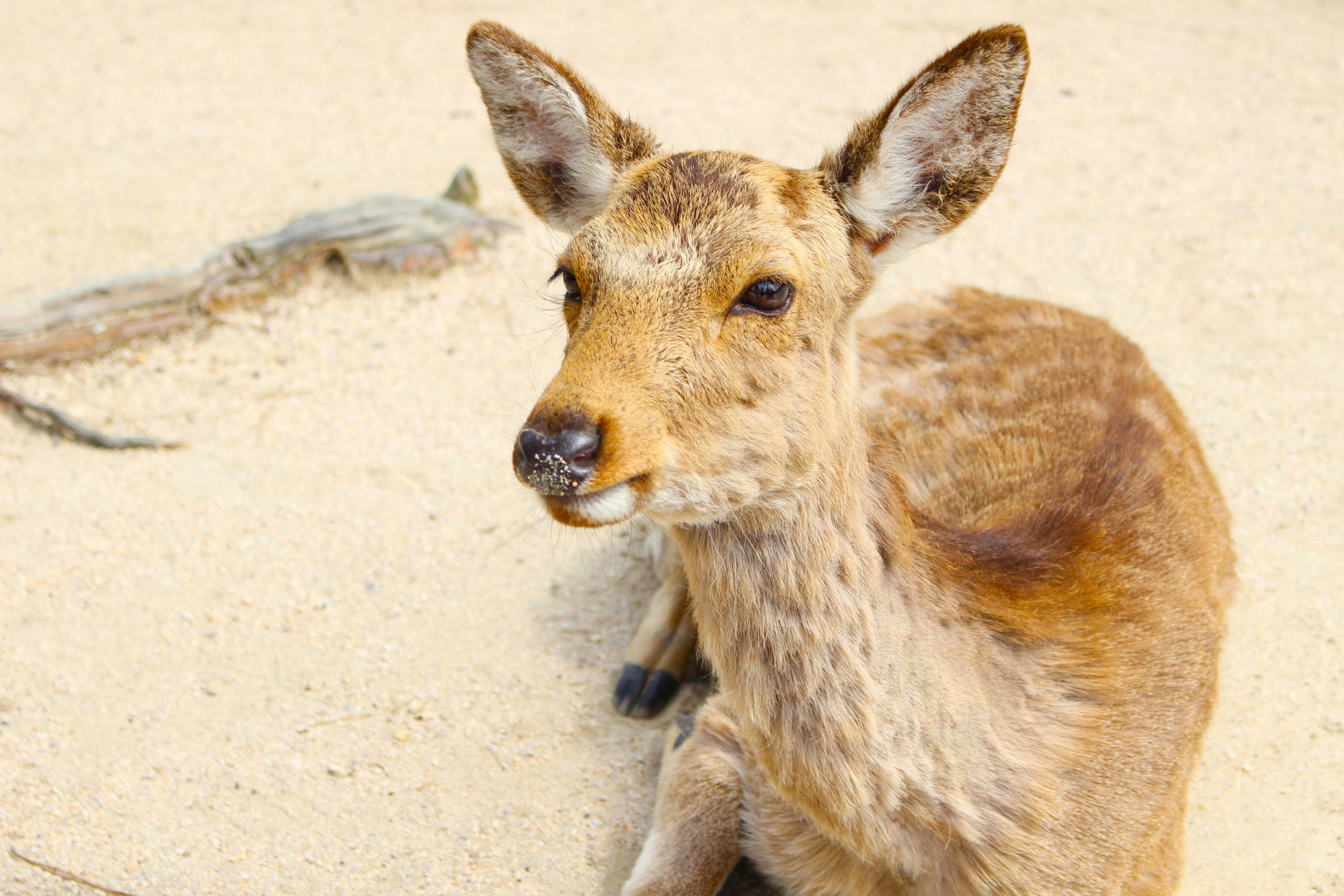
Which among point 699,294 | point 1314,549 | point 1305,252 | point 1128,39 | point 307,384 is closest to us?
point 699,294

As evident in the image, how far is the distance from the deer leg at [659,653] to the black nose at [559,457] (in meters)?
1.86

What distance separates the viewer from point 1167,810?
2914 mm

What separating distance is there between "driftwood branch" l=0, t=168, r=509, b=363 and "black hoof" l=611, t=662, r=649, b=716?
2.90 metres

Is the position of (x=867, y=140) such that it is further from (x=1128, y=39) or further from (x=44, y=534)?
(x=1128, y=39)

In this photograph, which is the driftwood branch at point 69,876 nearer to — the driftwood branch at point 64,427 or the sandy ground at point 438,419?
the sandy ground at point 438,419

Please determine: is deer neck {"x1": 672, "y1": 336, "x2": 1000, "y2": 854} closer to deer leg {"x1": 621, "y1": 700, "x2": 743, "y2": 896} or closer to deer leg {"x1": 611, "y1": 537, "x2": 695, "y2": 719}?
deer leg {"x1": 621, "y1": 700, "x2": 743, "y2": 896}

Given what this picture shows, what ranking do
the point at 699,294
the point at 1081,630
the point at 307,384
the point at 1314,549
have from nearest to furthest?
1. the point at 699,294
2. the point at 1081,630
3. the point at 1314,549
4. the point at 307,384

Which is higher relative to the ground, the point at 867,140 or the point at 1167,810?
the point at 867,140

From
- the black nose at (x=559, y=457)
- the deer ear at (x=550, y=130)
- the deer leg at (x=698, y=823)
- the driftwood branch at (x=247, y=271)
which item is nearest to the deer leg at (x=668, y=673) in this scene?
the deer leg at (x=698, y=823)

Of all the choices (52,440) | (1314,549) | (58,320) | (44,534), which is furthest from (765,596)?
(58,320)

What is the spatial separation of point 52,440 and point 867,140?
13.8 ft

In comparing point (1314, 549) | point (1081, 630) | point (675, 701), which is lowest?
point (675, 701)

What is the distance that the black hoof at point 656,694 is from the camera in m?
4.02

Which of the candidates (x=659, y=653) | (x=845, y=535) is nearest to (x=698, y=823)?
(x=659, y=653)
